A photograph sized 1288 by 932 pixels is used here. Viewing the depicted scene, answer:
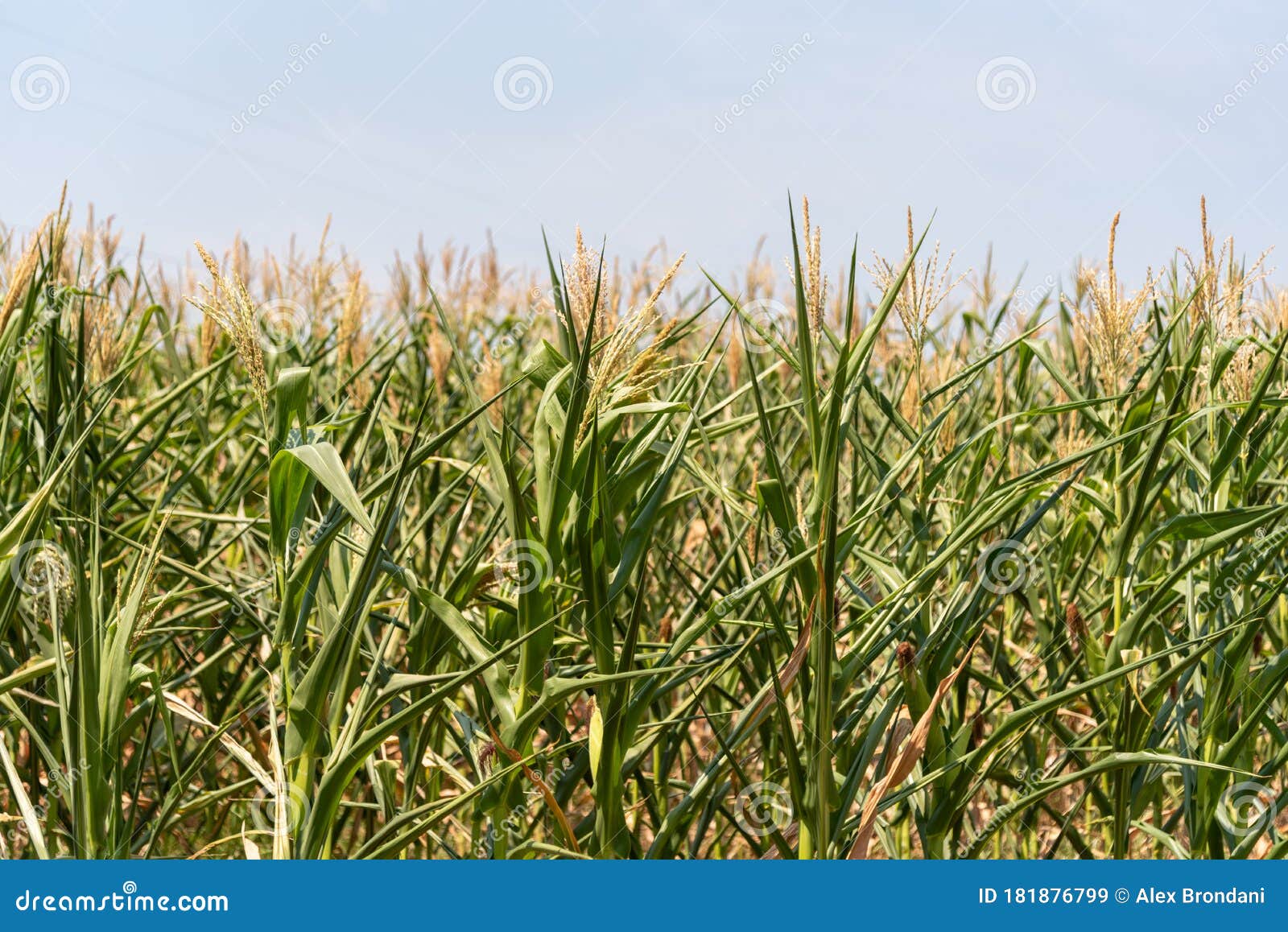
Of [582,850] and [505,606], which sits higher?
[505,606]

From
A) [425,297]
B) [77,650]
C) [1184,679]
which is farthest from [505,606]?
[425,297]

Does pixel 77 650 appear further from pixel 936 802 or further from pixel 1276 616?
pixel 1276 616

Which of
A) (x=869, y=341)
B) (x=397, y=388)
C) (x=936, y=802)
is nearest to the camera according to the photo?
(x=869, y=341)

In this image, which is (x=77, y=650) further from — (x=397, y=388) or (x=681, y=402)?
(x=397, y=388)

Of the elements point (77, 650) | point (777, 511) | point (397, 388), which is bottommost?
point (77, 650)

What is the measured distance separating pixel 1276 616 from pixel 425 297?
330 centimetres

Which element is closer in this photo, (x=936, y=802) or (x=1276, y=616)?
(x=936, y=802)

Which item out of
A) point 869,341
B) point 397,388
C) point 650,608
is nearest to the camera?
point 869,341

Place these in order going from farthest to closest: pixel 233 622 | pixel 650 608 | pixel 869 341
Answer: pixel 650 608, pixel 233 622, pixel 869 341

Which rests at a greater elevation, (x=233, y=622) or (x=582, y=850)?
(x=233, y=622)

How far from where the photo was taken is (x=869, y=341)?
1196mm

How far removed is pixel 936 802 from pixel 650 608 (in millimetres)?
1013

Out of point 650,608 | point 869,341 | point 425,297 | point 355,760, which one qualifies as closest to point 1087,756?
point 650,608

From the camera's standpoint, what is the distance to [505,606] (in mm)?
1297
